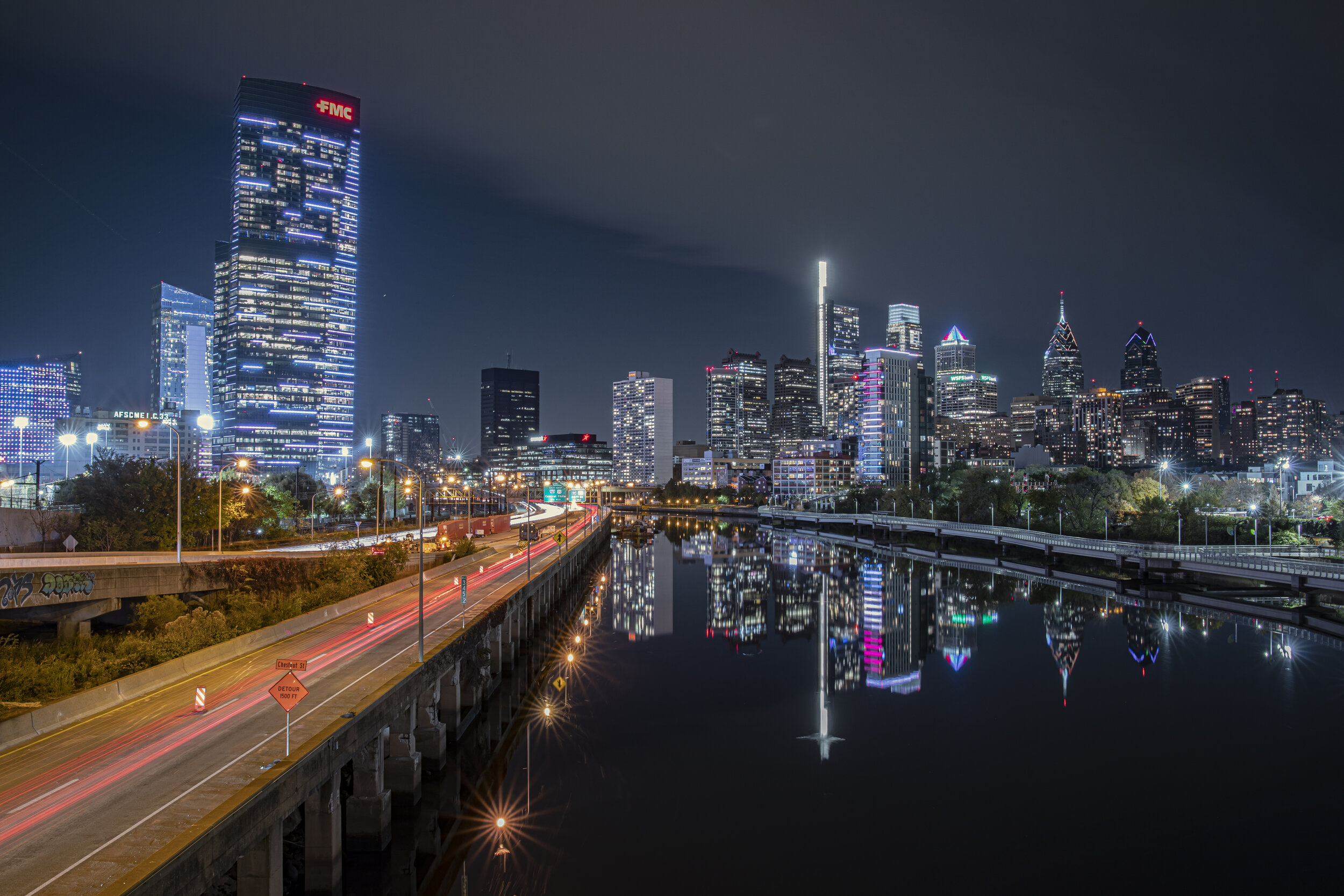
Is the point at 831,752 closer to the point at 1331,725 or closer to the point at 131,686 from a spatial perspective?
the point at 1331,725

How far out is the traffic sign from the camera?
16844 mm

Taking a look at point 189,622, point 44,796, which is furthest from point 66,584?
point 44,796

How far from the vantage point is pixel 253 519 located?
234 ft

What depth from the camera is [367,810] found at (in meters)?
21.5

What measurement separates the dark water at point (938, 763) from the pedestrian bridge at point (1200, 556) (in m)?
5.59

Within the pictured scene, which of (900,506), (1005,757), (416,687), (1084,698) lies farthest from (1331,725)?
(900,506)

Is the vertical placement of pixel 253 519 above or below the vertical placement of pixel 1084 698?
above

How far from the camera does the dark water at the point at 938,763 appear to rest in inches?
889

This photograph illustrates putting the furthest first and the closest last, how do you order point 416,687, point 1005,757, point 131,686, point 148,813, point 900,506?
point 900,506 < point 1005,757 < point 416,687 < point 131,686 < point 148,813

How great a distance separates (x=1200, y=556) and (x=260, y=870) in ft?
249

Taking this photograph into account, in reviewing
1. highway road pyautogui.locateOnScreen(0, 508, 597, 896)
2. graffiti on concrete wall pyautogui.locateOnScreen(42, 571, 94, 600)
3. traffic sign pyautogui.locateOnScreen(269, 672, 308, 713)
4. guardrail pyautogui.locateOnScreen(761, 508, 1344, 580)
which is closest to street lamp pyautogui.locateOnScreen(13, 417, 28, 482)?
graffiti on concrete wall pyautogui.locateOnScreen(42, 571, 94, 600)

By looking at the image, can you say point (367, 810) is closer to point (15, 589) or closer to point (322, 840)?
point (322, 840)

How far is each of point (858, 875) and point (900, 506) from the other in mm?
147428

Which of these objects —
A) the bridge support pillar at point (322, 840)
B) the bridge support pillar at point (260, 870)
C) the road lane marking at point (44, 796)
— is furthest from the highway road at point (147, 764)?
the bridge support pillar at point (322, 840)
